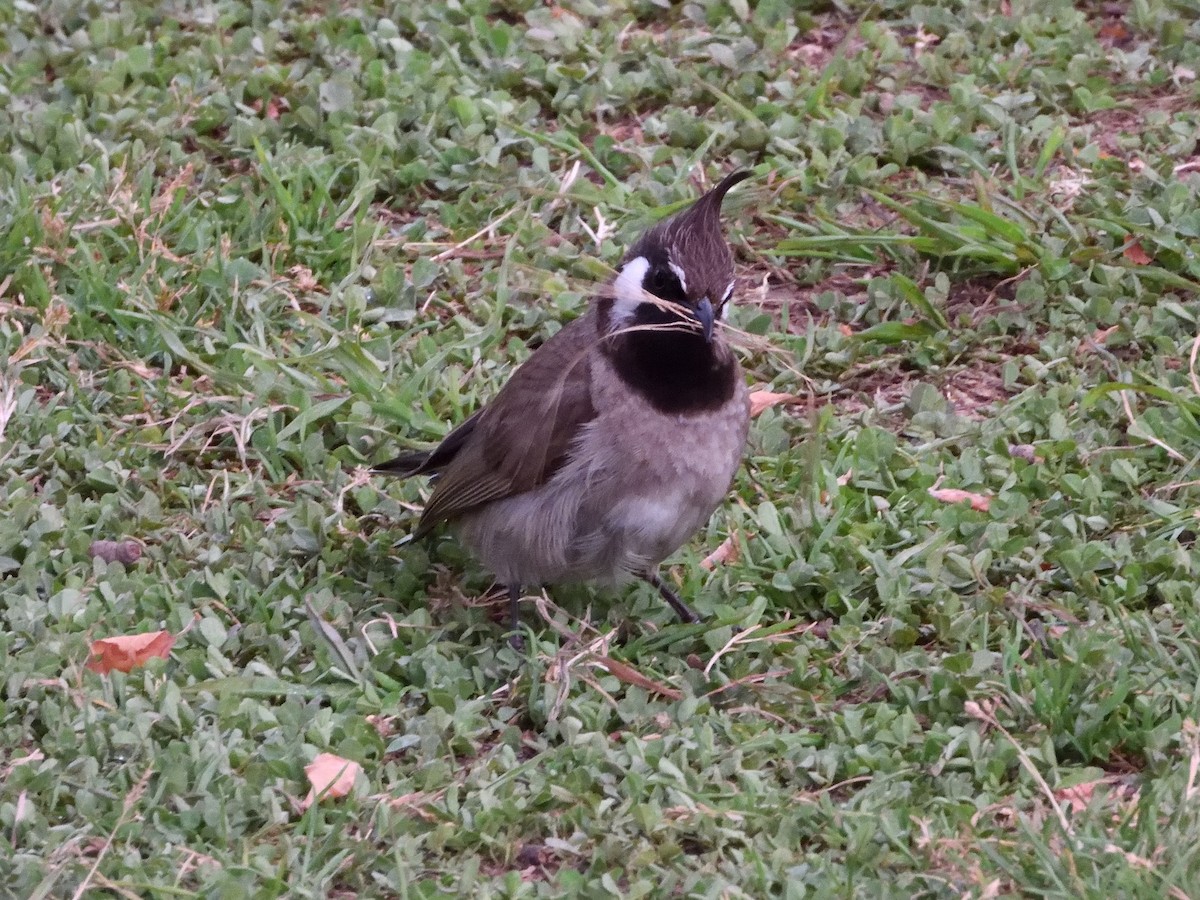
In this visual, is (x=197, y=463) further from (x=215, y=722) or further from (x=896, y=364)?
(x=896, y=364)

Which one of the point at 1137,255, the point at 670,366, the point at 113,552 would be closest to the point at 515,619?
the point at 670,366

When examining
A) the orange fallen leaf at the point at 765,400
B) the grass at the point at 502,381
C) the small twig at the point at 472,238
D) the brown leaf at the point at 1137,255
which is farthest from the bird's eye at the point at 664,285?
the brown leaf at the point at 1137,255

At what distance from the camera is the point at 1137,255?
5.94 metres

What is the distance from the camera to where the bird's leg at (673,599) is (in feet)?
15.8

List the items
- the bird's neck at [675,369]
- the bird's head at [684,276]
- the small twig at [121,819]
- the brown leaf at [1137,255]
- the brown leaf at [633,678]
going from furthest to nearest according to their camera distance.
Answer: the brown leaf at [1137,255], the bird's neck at [675,369], the bird's head at [684,276], the brown leaf at [633,678], the small twig at [121,819]

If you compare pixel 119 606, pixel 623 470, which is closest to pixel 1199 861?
pixel 623 470

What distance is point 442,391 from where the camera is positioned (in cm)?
568

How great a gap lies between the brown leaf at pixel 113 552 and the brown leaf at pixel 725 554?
1616 mm

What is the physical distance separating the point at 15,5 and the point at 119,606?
11.8ft

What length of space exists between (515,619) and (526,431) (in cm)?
51

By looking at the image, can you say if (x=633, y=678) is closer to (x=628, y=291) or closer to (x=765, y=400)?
(x=628, y=291)

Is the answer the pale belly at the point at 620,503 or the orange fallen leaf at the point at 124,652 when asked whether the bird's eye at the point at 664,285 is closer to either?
the pale belly at the point at 620,503

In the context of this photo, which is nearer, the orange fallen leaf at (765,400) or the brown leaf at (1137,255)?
the orange fallen leaf at (765,400)

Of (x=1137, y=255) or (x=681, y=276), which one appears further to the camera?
(x=1137, y=255)
